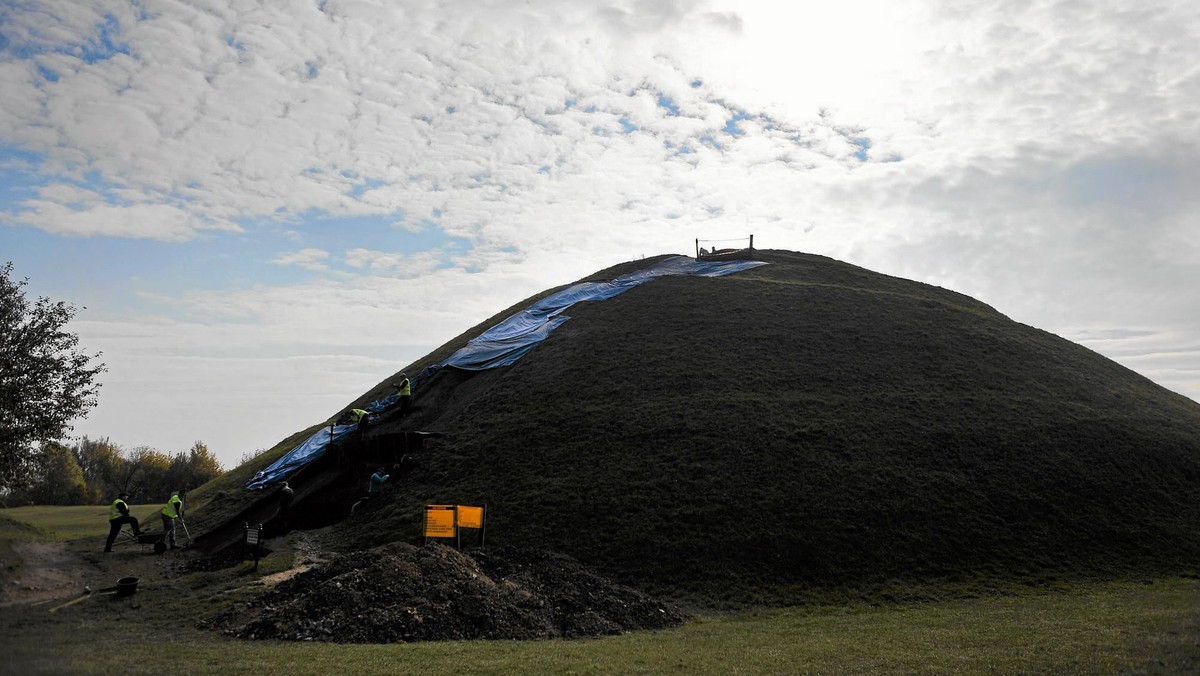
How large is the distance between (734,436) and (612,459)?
4.55 metres

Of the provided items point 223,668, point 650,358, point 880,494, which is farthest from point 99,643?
point 650,358

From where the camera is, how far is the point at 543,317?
4166 centimetres

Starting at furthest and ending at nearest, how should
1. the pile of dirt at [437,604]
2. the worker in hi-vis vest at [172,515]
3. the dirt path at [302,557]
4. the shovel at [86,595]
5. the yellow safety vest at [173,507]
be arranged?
the worker in hi-vis vest at [172,515], the yellow safety vest at [173,507], the dirt path at [302,557], the shovel at [86,595], the pile of dirt at [437,604]

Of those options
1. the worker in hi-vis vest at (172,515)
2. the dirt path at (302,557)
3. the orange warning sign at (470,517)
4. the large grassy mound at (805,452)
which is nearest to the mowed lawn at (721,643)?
the dirt path at (302,557)

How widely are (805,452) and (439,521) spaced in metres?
13.1

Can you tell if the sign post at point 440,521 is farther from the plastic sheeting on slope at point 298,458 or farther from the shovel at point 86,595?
the plastic sheeting on slope at point 298,458

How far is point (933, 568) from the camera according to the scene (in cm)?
2161

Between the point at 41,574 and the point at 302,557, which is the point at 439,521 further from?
the point at 41,574

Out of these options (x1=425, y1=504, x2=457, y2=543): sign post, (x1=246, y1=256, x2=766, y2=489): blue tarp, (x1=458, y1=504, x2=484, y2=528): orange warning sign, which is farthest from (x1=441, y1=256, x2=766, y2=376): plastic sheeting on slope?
(x1=425, y1=504, x2=457, y2=543): sign post

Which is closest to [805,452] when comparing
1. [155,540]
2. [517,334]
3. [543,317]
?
[517,334]

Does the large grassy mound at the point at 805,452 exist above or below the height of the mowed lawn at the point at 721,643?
above

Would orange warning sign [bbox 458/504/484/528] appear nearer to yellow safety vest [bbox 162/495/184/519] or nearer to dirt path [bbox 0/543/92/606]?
dirt path [bbox 0/543/92/606]

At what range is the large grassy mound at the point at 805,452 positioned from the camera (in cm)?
2242

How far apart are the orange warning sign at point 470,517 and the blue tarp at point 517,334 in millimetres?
12279
